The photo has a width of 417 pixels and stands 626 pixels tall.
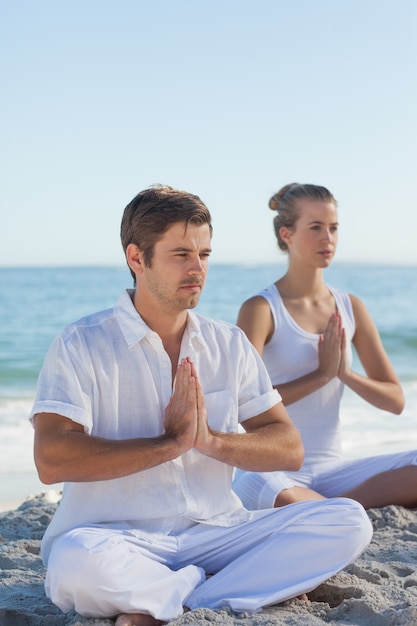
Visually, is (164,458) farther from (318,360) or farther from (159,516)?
(318,360)

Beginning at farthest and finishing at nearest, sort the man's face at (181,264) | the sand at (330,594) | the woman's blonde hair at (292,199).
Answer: the woman's blonde hair at (292,199) < the man's face at (181,264) < the sand at (330,594)

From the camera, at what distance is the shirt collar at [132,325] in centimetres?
319

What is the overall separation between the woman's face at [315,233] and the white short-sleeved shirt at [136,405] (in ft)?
4.77

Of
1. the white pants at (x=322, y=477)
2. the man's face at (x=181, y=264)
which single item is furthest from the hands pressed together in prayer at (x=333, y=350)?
the man's face at (x=181, y=264)

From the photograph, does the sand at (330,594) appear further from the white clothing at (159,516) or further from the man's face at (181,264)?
the man's face at (181,264)

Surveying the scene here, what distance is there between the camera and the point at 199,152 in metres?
23.7

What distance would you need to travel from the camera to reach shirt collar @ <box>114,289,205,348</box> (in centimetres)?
319

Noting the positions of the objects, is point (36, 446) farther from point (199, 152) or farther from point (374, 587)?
point (199, 152)

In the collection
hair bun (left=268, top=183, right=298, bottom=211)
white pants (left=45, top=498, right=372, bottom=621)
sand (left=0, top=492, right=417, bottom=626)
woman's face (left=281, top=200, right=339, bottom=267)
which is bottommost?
sand (left=0, top=492, right=417, bottom=626)

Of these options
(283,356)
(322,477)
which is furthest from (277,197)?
(322,477)

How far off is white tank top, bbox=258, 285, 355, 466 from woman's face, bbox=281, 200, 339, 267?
30 centimetres

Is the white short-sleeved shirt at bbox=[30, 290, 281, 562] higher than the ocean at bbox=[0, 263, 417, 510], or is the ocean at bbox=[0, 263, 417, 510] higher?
the white short-sleeved shirt at bbox=[30, 290, 281, 562]

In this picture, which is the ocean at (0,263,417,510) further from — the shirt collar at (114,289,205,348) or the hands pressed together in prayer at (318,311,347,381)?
the shirt collar at (114,289,205,348)

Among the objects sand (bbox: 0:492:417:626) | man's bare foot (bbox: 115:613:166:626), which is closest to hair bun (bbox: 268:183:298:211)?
sand (bbox: 0:492:417:626)
